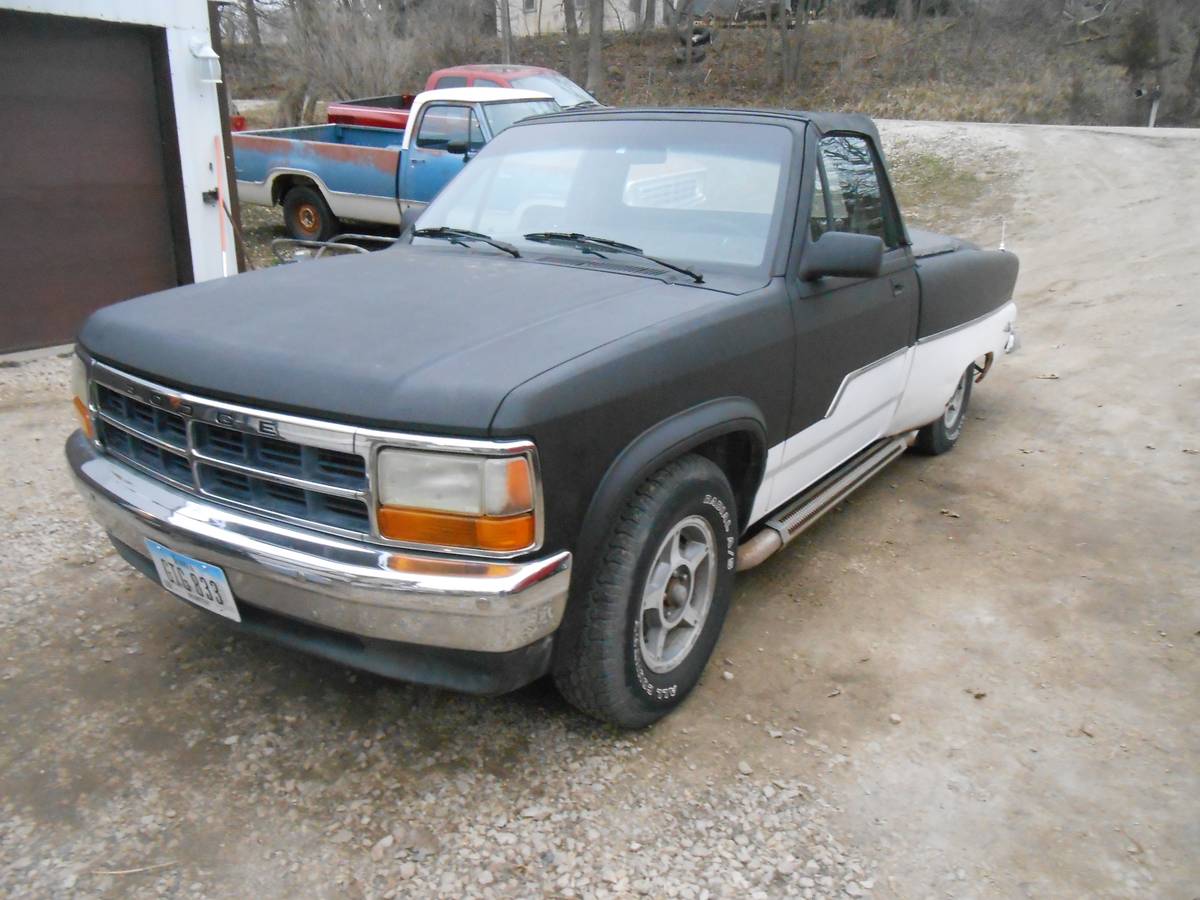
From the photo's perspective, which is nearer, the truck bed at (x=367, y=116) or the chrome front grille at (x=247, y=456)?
the chrome front grille at (x=247, y=456)

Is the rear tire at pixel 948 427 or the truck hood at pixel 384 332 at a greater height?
the truck hood at pixel 384 332

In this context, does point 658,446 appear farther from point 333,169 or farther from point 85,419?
point 333,169

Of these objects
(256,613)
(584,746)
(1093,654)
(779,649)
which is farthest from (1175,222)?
(256,613)

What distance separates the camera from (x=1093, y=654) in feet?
11.8

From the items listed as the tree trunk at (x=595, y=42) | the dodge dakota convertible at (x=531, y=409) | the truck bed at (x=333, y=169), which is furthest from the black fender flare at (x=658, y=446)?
the tree trunk at (x=595, y=42)

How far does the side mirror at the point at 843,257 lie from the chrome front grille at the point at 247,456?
185 centimetres

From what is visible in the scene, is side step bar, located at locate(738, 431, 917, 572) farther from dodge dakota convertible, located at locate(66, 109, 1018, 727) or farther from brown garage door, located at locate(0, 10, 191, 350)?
brown garage door, located at locate(0, 10, 191, 350)

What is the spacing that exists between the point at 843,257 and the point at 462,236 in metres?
1.52

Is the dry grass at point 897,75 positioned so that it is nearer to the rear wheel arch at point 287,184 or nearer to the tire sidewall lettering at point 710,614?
the rear wheel arch at point 287,184

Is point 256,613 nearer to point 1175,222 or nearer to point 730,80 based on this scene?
point 1175,222

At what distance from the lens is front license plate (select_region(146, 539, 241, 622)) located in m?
2.63

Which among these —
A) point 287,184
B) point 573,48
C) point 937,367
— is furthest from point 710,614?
point 573,48

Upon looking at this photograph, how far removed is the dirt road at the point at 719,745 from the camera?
252 centimetres

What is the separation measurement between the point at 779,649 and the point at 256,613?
1.92m
